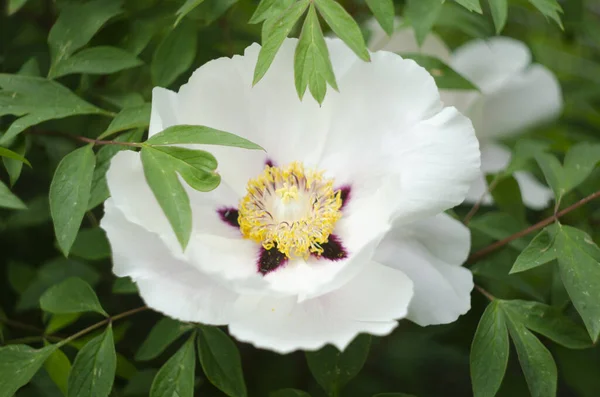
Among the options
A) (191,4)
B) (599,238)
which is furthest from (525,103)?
(191,4)

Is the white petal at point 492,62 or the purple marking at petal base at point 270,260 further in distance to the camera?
the white petal at point 492,62

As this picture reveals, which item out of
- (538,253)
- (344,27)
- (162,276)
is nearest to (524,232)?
(538,253)

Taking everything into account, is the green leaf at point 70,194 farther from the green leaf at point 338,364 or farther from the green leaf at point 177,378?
the green leaf at point 338,364

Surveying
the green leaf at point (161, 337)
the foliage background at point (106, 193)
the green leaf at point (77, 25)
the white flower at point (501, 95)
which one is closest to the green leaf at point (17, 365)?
the foliage background at point (106, 193)

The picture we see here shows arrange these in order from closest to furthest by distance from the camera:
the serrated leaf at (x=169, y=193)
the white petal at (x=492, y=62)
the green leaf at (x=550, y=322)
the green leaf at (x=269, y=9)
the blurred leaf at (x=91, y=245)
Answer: the serrated leaf at (x=169, y=193), the green leaf at (x=269, y=9), the green leaf at (x=550, y=322), the blurred leaf at (x=91, y=245), the white petal at (x=492, y=62)

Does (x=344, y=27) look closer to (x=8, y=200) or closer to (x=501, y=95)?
(x=8, y=200)

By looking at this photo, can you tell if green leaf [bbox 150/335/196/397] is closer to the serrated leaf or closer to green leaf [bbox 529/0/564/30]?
the serrated leaf
